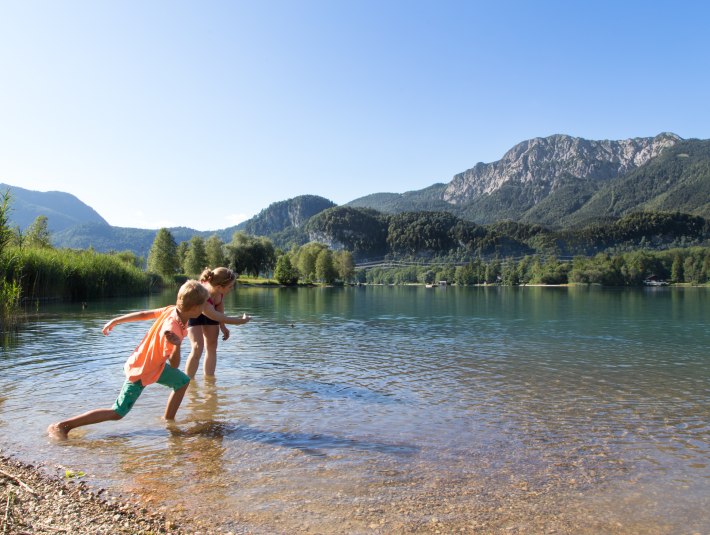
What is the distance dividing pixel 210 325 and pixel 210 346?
63 centimetres

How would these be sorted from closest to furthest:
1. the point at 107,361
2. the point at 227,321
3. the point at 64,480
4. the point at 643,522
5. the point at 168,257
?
1. the point at 643,522
2. the point at 64,480
3. the point at 227,321
4. the point at 107,361
5. the point at 168,257

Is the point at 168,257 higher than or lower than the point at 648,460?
higher

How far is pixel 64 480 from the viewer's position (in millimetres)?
6637

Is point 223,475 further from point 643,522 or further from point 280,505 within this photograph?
point 643,522

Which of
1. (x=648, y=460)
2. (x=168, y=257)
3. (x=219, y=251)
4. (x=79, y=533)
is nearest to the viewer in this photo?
(x=79, y=533)

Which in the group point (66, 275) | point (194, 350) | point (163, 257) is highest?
point (163, 257)

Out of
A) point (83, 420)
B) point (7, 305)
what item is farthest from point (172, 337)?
point (7, 305)

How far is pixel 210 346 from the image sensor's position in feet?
42.6

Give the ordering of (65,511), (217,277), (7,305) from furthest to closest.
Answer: (7,305)
(217,277)
(65,511)

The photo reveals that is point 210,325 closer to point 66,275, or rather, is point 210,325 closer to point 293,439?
point 293,439

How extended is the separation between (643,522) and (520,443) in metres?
2.88

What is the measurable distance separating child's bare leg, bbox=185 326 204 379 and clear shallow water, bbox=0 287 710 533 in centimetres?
56

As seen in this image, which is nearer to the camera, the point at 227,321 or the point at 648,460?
the point at 648,460

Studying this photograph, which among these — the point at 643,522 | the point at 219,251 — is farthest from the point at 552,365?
the point at 219,251
